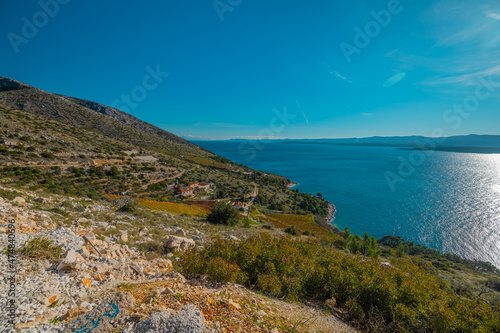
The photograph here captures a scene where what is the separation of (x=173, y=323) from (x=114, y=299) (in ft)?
4.97

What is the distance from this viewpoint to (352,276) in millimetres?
6730

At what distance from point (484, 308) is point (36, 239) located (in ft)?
41.0

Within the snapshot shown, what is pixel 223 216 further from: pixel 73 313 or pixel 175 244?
pixel 73 313

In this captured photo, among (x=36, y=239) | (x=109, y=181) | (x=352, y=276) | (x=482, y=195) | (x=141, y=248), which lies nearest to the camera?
(x=36, y=239)

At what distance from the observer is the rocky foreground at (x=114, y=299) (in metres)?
3.57

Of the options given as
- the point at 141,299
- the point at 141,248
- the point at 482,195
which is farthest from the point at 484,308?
the point at 482,195

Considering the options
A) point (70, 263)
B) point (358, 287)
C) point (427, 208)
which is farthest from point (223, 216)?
point (427, 208)

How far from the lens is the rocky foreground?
140 inches

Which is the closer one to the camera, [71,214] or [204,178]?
[71,214]

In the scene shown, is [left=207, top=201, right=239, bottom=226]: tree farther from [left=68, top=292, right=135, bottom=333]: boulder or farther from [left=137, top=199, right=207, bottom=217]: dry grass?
[left=68, top=292, right=135, bottom=333]: boulder

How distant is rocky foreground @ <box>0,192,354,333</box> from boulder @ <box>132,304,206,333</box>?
0.05 feet

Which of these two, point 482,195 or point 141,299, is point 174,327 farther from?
point 482,195

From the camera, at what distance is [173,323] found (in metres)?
3.60

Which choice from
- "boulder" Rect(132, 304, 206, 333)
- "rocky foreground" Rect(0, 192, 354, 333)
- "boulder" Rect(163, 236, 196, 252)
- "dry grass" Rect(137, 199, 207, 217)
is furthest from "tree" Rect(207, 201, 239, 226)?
"boulder" Rect(132, 304, 206, 333)
